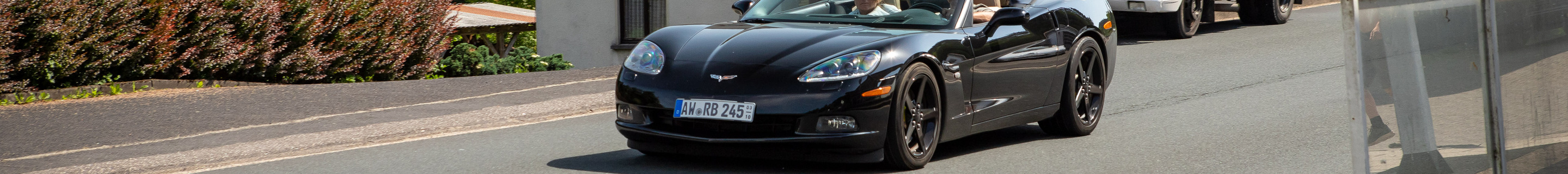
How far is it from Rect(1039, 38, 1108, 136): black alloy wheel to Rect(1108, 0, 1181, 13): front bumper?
24.9 ft

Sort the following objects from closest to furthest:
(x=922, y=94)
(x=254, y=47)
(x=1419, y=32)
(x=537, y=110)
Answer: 1. (x=1419, y=32)
2. (x=922, y=94)
3. (x=537, y=110)
4. (x=254, y=47)

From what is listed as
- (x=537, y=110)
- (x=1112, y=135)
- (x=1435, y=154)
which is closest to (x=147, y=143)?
(x=537, y=110)

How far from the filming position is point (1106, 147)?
627 cm

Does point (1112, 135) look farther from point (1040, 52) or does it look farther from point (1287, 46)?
point (1287, 46)

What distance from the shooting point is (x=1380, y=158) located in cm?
311

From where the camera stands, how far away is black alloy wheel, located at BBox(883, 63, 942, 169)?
16.4ft

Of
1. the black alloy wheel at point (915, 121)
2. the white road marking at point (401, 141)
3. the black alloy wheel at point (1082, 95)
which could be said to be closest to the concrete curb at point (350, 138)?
the white road marking at point (401, 141)

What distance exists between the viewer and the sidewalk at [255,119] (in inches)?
260

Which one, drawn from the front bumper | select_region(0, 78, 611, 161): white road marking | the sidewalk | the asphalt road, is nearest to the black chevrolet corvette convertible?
the asphalt road

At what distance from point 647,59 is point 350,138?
105 inches

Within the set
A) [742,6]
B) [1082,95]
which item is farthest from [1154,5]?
[742,6]

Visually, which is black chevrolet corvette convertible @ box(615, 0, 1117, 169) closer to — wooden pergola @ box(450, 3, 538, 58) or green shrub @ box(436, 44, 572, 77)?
green shrub @ box(436, 44, 572, 77)

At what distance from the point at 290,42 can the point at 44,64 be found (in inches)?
92.6

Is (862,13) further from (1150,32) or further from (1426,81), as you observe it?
(1150,32)
